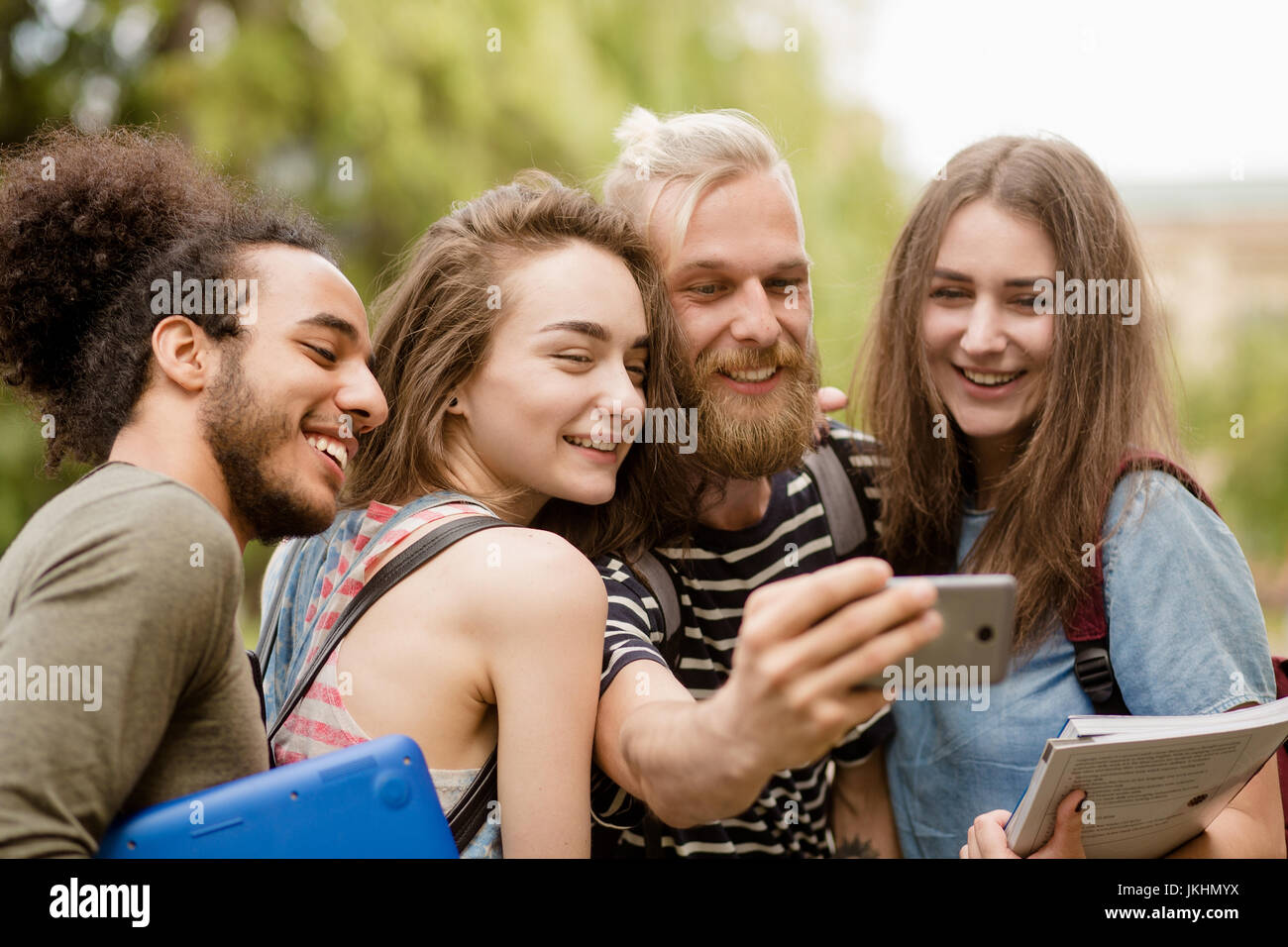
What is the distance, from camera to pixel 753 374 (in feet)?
9.81

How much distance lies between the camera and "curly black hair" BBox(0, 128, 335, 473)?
2221mm

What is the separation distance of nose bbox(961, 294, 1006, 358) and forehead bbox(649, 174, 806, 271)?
0.48 meters

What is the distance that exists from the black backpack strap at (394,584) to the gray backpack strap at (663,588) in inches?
20.4

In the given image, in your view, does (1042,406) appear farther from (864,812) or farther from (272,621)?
(272,621)

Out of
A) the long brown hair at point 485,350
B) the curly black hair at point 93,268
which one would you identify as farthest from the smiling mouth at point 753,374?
the curly black hair at point 93,268

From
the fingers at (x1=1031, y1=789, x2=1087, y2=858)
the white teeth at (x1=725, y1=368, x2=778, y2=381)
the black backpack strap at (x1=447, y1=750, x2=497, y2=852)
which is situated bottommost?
the fingers at (x1=1031, y1=789, x2=1087, y2=858)

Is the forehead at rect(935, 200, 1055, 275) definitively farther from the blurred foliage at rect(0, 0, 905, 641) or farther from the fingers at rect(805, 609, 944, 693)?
the blurred foliage at rect(0, 0, 905, 641)

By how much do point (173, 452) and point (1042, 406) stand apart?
2122 millimetres

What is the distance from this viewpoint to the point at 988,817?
2.36 meters

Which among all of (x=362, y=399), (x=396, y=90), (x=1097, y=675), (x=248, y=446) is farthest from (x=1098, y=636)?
(x=396, y=90)

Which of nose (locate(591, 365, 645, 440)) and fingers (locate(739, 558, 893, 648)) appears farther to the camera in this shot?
nose (locate(591, 365, 645, 440))

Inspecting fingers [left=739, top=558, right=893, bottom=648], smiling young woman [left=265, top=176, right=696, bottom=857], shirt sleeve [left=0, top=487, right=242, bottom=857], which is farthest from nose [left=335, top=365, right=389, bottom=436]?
fingers [left=739, top=558, right=893, bottom=648]

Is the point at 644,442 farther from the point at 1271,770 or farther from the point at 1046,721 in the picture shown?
the point at 1271,770
